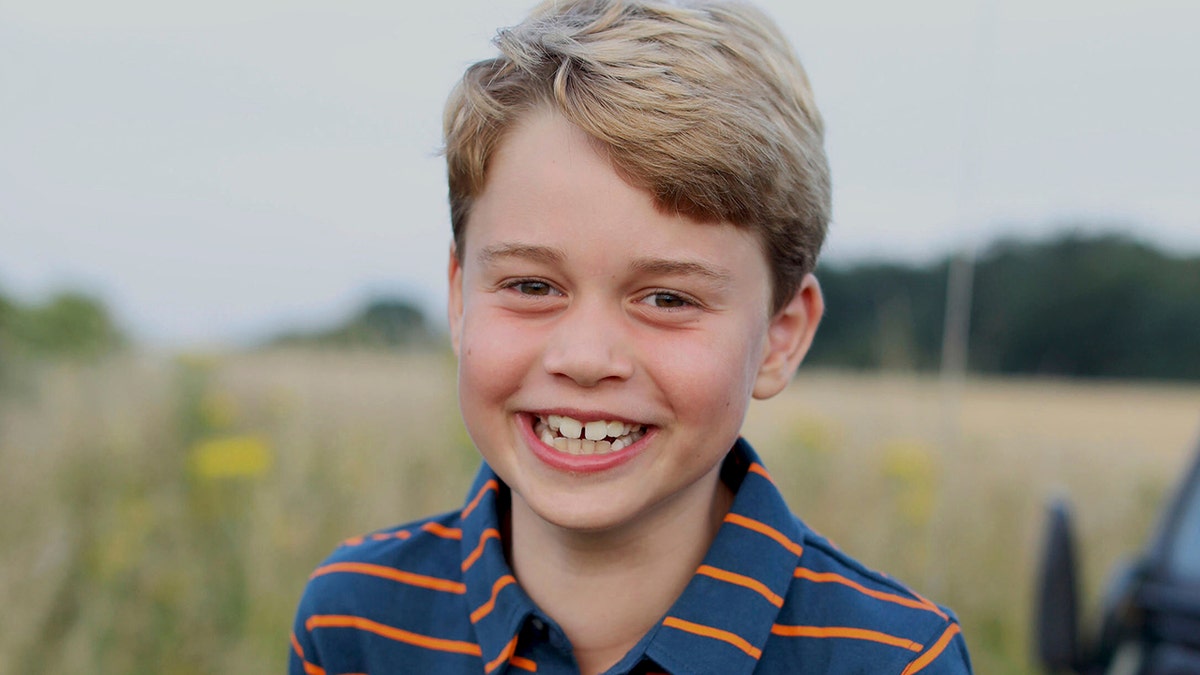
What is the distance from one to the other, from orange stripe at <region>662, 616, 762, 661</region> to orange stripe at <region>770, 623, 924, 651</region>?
55 millimetres

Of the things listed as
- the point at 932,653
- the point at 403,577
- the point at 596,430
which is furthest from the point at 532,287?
the point at 932,653

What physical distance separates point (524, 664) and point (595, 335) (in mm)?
519

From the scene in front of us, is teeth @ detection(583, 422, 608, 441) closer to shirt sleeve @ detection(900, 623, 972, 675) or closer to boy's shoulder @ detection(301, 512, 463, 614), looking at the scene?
boy's shoulder @ detection(301, 512, 463, 614)

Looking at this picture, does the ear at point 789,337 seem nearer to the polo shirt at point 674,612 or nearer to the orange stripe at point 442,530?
the polo shirt at point 674,612

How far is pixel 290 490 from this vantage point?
4309 millimetres

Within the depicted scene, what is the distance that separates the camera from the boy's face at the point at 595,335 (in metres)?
1.61

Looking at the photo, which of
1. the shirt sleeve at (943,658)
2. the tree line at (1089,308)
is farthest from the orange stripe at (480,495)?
the tree line at (1089,308)

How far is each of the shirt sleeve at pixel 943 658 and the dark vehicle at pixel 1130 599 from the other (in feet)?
4.21

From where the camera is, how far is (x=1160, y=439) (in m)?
7.64

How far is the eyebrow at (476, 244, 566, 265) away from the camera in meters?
1.62

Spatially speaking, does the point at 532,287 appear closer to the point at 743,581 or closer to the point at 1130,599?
the point at 743,581

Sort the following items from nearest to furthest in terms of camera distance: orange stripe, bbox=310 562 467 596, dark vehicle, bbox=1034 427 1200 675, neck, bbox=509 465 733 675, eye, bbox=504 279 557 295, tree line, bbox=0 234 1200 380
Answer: eye, bbox=504 279 557 295
neck, bbox=509 465 733 675
orange stripe, bbox=310 562 467 596
dark vehicle, bbox=1034 427 1200 675
tree line, bbox=0 234 1200 380

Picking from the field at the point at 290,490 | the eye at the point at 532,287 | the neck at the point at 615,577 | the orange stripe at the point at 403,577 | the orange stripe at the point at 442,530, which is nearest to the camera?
the eye at the point at 532,287

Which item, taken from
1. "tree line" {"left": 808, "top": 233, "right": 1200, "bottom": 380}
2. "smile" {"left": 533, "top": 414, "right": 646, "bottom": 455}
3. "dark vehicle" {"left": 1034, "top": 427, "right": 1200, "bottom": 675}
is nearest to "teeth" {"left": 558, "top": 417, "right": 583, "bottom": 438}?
"smile" {"left": 533, "top": 414, "right": 646, "bottom": 455}
